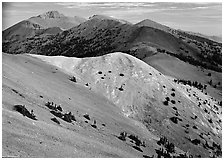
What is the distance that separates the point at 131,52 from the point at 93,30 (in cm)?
7337

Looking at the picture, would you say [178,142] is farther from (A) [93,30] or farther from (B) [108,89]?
(A) [93,30]

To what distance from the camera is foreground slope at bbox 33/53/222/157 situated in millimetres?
27828

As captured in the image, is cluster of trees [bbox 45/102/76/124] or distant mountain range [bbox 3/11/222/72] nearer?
cluster of trees [bbox 45/102/76/124]

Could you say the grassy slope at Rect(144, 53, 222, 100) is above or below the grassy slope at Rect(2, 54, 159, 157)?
below

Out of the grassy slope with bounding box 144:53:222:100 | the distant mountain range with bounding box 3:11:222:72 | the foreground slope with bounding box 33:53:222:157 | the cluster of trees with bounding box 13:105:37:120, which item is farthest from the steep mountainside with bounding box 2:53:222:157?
the distant mountain range with bounding box 3:11:222:72

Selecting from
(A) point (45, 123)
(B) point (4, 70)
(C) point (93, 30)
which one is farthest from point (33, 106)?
(C) point (93, 30)

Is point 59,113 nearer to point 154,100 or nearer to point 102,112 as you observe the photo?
point 102,112

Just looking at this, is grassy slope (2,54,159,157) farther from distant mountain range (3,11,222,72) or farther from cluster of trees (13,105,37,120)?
distant mountain range (3,11,222,72)

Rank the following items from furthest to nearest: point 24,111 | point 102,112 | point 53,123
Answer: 1. point 102,112
2. point 53,123
3. point 24,111

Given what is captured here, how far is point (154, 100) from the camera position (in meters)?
33.1

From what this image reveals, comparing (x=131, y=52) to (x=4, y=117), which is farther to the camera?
(x=131, y=52)

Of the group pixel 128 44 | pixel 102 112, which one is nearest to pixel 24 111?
pixel 102 112

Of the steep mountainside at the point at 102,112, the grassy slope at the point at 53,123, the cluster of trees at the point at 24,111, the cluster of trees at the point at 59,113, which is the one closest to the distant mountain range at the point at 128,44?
the steep mountainside at the point at 102,112

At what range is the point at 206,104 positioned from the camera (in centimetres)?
3766
